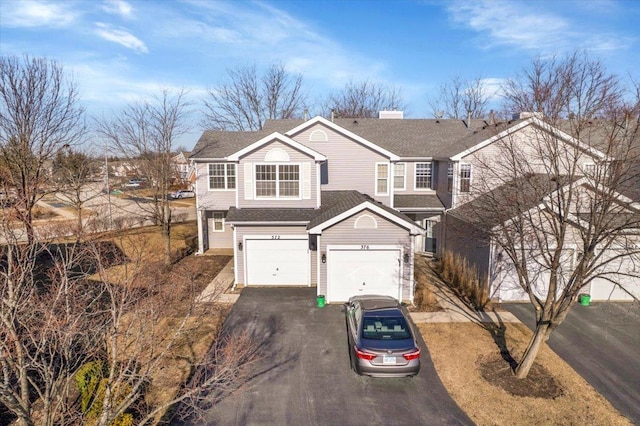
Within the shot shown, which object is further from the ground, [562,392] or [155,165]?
[155,165]

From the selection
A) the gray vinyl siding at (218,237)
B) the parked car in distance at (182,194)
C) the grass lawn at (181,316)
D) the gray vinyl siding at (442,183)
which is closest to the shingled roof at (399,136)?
the gray vinyl siding at (442,183)

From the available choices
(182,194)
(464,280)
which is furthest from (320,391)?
(182,194)

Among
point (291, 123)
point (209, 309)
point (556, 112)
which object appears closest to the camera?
point (556, 112)

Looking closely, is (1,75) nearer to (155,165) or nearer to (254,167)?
(155,165)

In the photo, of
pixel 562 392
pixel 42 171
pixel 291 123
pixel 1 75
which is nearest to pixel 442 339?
pixel 562 392

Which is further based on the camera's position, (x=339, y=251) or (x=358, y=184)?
(x=358, y=184)

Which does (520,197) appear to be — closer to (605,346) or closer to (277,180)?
(605,346)

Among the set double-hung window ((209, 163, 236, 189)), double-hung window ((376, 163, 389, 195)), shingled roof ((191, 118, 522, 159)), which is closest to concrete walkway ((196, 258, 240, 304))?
double-hung window ((209, 163, 236, 189))
